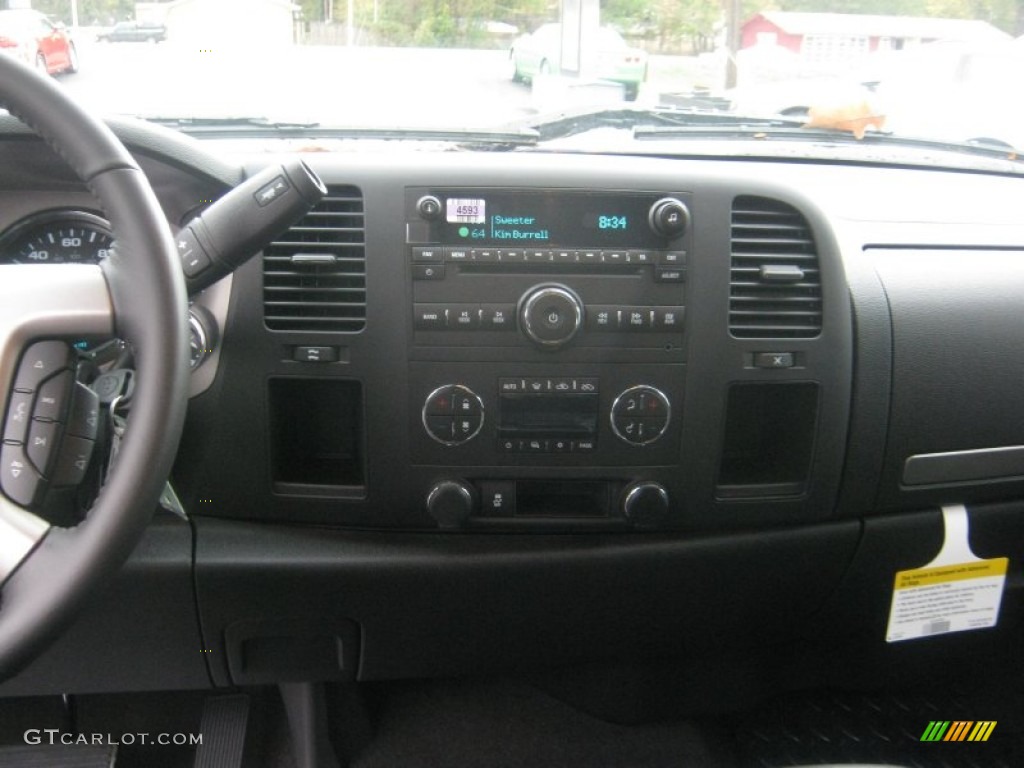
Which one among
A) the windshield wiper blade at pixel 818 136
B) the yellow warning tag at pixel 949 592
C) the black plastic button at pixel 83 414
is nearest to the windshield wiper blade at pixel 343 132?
the windshield wiper blade at pixel 818 136

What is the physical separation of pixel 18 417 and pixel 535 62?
111 cm

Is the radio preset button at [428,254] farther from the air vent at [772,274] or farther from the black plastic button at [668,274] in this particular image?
the air vent at [772,274]

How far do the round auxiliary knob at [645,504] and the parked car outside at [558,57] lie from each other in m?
0.78

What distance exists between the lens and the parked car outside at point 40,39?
1.37m

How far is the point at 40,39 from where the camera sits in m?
1.48

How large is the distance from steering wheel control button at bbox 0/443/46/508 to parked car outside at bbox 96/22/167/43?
0.90 m

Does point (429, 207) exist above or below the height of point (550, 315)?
above

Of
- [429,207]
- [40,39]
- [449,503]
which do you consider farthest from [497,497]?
[40,39]

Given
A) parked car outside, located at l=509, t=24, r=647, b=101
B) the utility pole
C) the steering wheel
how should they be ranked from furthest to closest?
1. the utility pole
2. parked car outside, located at l=509, t=24, r=647, b=101
3. the steering wheel

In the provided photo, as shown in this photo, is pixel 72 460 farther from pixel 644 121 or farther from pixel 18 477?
pixel 644 121

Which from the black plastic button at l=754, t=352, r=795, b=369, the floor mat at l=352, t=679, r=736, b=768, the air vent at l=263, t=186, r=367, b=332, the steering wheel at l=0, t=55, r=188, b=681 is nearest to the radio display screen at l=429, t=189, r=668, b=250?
the air vent at l=263, t=186, r=367, b=332

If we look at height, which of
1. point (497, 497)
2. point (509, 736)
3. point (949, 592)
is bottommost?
point (509, 736)

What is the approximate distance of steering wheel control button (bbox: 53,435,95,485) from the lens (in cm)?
107

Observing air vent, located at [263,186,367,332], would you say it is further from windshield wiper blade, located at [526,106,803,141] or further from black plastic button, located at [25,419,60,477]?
windshield wiper blade, located at [526,106,803,141]
